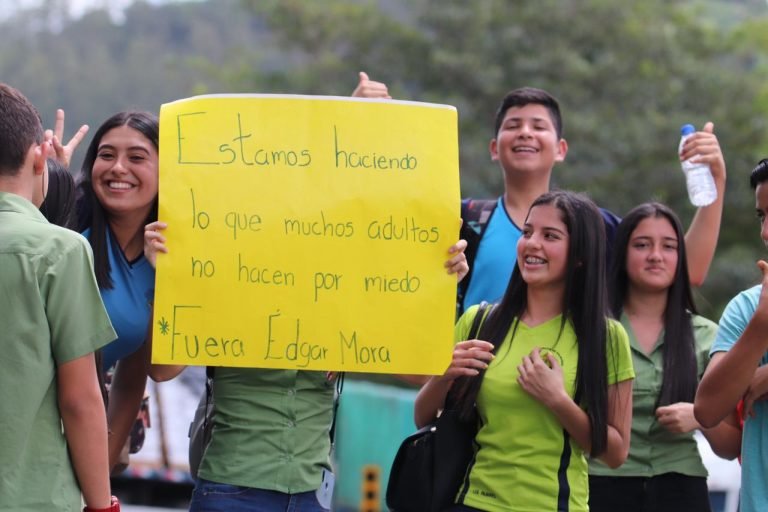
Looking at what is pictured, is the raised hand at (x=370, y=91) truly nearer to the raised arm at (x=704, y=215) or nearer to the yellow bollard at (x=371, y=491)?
the raised arm at (x=704, y=215)

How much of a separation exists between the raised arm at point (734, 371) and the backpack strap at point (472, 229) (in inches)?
49.1

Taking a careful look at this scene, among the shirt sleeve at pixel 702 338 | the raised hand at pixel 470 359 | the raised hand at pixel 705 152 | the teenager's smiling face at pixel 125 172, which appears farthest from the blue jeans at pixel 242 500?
the raised hand at pixel 705 152

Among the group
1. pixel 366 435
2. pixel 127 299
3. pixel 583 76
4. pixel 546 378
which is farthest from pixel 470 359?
pixel 583 76

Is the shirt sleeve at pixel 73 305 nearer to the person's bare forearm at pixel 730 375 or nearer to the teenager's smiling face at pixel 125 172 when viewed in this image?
the teenager's smiling face at pixel 125 172

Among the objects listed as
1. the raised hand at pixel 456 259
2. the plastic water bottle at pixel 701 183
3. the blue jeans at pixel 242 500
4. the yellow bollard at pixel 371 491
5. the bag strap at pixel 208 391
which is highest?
the plastic water bottle at pixel 701 183

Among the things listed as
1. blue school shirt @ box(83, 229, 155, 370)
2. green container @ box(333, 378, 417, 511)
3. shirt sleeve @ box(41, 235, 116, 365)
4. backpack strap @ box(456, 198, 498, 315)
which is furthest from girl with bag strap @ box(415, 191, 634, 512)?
A: green container @ box(333, 378, 417, 511)

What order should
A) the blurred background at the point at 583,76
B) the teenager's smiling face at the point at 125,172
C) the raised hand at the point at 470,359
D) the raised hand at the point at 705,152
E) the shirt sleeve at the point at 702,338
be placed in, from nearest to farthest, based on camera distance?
the raised hand at the point at 470,359
the teenager's smiling face at the point at 125,172
the shirt sleeve at the point at 702,338
the raised hand at the point at 705,152
the blurred background at the point at 583,76

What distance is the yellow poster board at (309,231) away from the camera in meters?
3.75

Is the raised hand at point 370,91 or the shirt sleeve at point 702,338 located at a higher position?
the raised hand at point 370,91

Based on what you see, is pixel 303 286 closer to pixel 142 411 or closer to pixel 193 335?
pixel 193 335

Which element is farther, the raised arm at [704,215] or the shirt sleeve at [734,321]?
the raised arm at [704,215]

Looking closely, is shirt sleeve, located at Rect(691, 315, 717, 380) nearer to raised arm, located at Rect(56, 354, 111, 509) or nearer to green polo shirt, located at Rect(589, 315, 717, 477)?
green polo shirt, located at Rect(589, 315, 717, 477)

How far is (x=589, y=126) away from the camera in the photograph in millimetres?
17438

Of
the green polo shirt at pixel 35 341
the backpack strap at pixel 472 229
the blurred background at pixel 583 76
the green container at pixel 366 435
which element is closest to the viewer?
the green polo shirt at pixel 35 341
